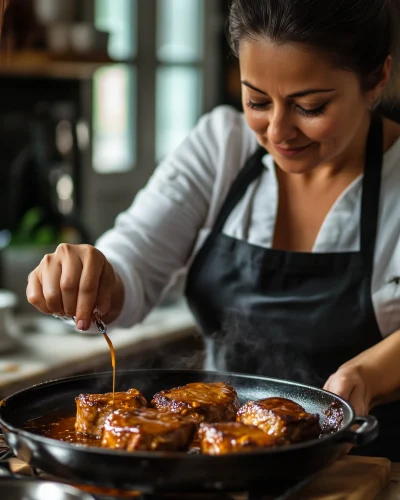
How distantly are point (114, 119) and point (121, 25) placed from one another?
59 cm

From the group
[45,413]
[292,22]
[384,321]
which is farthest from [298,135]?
[45,413]

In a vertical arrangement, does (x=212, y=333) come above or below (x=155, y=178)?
below

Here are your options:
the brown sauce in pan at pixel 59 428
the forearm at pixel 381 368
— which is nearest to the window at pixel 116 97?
the forearm at pixel 381 368

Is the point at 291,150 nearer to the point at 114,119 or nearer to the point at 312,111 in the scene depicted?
the point at 312,111

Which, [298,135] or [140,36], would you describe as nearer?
[298,135]

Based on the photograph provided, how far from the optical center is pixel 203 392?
144cm

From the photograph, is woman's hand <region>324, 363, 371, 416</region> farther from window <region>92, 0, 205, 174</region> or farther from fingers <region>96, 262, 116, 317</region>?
window <region>92, 0, 205, 174</region>

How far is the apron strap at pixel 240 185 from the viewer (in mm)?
2115

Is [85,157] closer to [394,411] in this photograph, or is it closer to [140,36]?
[140,36]

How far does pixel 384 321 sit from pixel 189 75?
13.8ft

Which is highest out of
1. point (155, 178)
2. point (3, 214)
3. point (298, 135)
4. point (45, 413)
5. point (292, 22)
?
point (292, 22)

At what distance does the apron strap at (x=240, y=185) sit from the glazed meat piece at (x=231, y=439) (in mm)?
947

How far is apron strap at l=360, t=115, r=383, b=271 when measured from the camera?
194 centimetres

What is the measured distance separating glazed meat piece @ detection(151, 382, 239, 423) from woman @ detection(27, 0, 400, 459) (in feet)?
0.63
